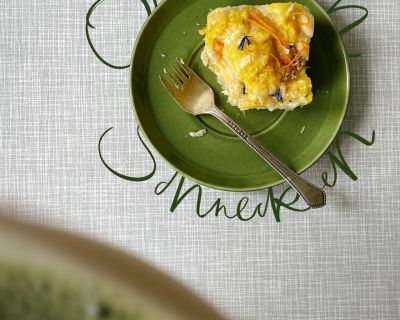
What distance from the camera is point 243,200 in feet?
4.52

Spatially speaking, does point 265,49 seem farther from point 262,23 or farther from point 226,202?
point 226,202

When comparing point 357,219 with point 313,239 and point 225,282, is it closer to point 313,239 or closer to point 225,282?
point 313,239

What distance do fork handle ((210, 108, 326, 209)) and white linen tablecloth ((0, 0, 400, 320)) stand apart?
0.22 feet

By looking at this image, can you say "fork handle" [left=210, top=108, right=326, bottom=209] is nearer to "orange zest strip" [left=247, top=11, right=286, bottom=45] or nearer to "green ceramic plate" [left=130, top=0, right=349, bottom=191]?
"green ceramic plate" [left=130, top=0, right=349, bottom=191]

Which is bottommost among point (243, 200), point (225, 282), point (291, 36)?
point (225, 282)

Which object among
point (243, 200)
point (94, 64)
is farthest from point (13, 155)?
point (243, 200)

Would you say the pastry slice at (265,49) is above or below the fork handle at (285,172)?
above

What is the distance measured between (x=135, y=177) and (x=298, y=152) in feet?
1.23

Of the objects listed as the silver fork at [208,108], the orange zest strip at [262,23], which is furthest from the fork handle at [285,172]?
the orange zest strip at [262,23]

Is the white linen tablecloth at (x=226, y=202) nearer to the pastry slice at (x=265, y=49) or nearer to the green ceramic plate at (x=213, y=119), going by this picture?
the green ceramic plate at (x=213, y=119)

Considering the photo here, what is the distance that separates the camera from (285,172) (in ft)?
4.25

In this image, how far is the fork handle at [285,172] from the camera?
130 centimetres

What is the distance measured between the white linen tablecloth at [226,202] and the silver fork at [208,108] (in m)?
0.07

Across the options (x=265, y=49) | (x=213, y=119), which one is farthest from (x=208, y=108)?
(x=265, y=49)
